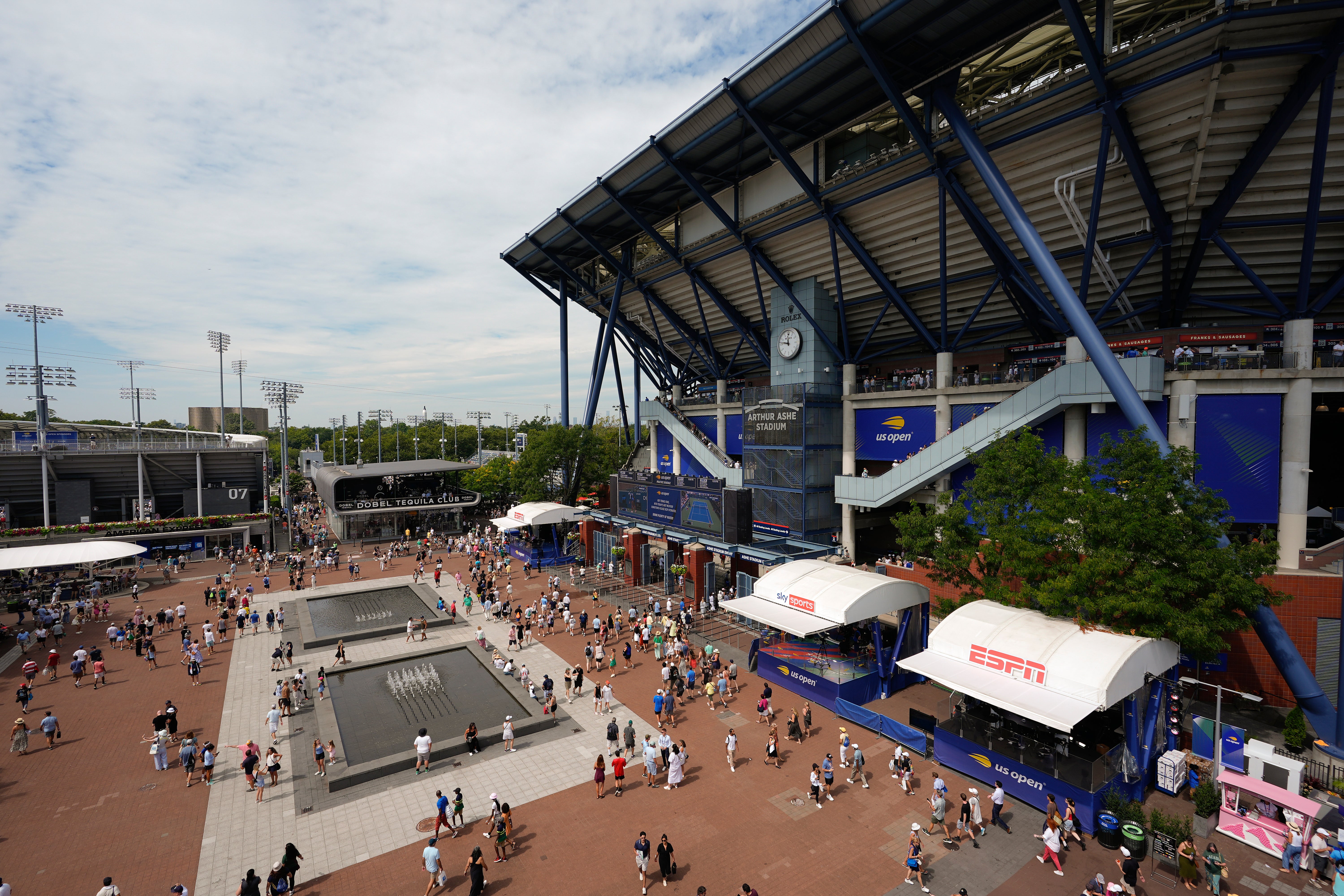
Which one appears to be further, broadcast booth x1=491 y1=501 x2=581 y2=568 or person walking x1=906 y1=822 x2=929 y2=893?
broadcast booth x1=491 y1=501 x2=581 y2=568

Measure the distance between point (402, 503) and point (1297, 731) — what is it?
52.1m

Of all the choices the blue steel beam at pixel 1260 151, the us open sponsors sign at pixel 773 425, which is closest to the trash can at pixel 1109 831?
the blue steel beam at pixel 1260 151

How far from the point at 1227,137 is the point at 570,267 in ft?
133

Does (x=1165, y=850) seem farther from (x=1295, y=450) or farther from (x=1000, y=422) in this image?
(x=1000, y=422)

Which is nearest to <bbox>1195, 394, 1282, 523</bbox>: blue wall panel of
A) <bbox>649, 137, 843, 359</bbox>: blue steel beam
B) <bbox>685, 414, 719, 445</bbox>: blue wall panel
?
<bbox>649, 137, 843, 359</bbox>: blue steel beam

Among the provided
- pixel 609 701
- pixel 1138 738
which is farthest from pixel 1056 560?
pixel 609 701

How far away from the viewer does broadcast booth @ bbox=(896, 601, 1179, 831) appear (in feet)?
45.5

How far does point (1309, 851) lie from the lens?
12.3 m

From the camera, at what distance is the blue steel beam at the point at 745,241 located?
32.5 metres

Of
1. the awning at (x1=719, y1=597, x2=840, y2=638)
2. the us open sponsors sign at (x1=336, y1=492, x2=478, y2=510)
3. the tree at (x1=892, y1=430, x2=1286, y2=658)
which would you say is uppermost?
the tree at (x1=892, y1=430, x2=1286, y2=658)

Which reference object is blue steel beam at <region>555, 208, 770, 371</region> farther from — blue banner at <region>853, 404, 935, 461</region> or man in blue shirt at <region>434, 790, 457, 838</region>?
man in blue shirt at <region>434, 790, 457, 838</region>

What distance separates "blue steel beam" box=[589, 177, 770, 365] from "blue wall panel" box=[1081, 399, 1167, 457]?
1938 cm

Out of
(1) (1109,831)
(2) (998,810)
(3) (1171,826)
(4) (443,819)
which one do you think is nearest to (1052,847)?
(2) (998,810)

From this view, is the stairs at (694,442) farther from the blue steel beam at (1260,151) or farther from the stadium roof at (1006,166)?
the blue steel beam at (1260,151)
